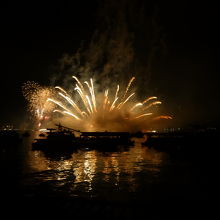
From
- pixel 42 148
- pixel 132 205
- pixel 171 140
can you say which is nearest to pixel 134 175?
pixel 132 205

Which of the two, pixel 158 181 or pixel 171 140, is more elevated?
pixel 171 140

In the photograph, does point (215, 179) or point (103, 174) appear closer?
point (215, 179)

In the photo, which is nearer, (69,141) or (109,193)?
(109,193)

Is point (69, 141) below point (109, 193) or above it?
above

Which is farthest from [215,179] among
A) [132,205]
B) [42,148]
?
[42,148]

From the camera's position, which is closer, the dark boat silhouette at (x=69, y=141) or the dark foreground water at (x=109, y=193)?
the dark foreground water at (x=109, y=193)

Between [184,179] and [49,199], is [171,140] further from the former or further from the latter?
[49,199]

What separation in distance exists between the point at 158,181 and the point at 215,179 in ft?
22.2

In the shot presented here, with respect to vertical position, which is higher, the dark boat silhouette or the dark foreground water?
the dark boat silhouette

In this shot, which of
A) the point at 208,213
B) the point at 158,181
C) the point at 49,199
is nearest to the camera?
the point at 208,213

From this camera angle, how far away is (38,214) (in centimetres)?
1767

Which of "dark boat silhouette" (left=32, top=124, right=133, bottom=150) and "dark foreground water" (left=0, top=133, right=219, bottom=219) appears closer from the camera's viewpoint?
"dark foreground water" (left=0, top=133, right=219, bottom=219)

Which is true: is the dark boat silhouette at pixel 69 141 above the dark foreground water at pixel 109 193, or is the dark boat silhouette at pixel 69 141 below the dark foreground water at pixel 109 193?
above

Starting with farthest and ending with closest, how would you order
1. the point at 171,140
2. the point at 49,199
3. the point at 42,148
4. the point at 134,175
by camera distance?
1. the point at 171,140
2. the point at 42,148
3. the point at 134,175
4. the point at 49,199
